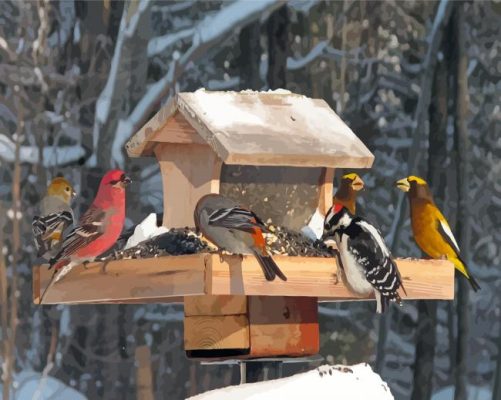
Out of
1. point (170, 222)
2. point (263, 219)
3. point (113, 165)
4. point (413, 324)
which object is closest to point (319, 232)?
point (263, 219)

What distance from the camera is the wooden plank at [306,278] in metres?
5.15

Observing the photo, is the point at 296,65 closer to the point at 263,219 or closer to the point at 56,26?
the point at 56,26

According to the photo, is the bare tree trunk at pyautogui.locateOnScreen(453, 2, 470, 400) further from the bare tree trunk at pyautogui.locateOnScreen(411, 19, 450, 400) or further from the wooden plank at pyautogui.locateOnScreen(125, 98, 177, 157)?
the wooden plank at pyautogui.locateOnScreen(125, 98, 177, 157)

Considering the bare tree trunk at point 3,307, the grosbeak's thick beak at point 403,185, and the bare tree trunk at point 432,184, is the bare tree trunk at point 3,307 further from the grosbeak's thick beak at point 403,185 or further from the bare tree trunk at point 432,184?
the grosbeak's thick beak at point 403,185

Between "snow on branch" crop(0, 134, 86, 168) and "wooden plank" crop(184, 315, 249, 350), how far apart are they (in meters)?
8.07

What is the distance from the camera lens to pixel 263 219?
19.6 feet

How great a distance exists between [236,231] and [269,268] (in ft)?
0.59

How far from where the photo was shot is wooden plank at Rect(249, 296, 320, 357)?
568 cm

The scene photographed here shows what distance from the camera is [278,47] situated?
Result: 13.6 metres

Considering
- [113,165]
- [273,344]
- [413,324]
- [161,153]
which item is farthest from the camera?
[413,324]

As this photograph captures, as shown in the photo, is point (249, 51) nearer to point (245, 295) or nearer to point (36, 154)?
point (36, 154)

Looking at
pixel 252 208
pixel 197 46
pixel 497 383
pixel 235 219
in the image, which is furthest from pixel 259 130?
pixel 497 383

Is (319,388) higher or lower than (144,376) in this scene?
higher

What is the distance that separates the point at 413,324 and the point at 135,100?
3471mm
